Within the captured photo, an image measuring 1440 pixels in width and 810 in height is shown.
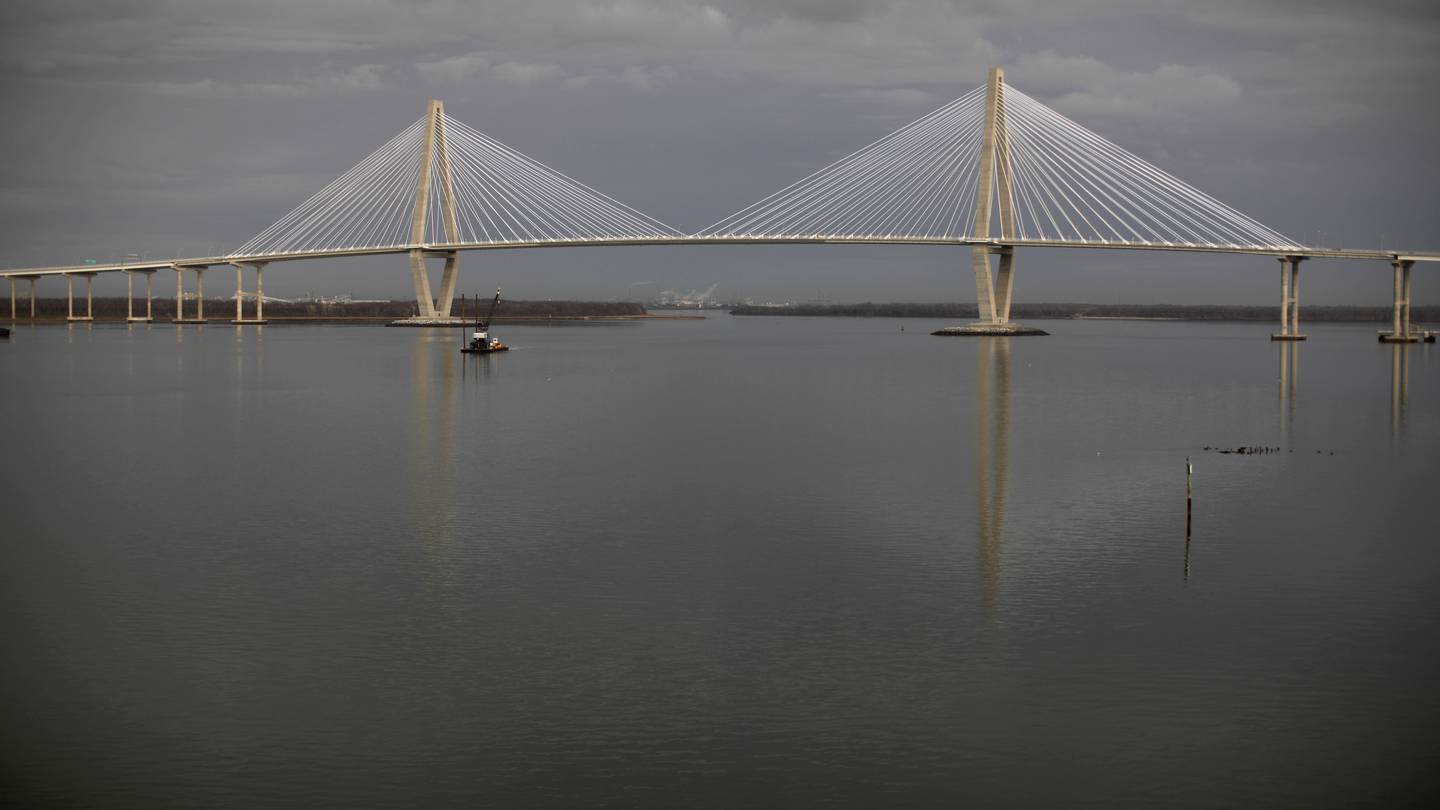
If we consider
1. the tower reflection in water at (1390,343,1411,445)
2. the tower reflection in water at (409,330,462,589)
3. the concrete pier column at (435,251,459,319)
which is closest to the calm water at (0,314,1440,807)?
the tower reflection in water at (409,330,462,589)

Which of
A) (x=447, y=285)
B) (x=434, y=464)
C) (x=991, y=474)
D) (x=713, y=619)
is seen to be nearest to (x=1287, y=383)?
(x=991, y=474)

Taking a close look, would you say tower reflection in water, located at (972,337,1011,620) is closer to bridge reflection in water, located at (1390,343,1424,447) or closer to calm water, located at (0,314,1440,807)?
A: calm water, located at (0,314,1440,807)

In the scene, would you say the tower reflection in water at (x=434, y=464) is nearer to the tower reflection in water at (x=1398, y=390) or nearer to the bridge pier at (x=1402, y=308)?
the tower reflection in water at (x=1398, y=390)

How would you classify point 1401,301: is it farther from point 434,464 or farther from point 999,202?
point 434,464

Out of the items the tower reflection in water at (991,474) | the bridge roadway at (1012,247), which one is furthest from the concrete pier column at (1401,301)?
the tower reflection in water at (991,474)

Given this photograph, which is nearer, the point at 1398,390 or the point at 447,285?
the point at 1398,390

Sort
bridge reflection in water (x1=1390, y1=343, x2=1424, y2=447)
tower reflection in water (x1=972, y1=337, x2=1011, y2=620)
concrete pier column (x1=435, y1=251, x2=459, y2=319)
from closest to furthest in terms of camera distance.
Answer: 1. tower reflection in water (x1=972, y1=337, x2=1011, y2=620)
2. bridge reflection in water (x1=1390, y1=343, x2=1424, y2=447)
3. concrete pier column (x1=435, y1=251, x2=459, y2=319)

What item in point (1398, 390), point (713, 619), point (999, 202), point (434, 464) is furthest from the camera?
point (999, 202)
